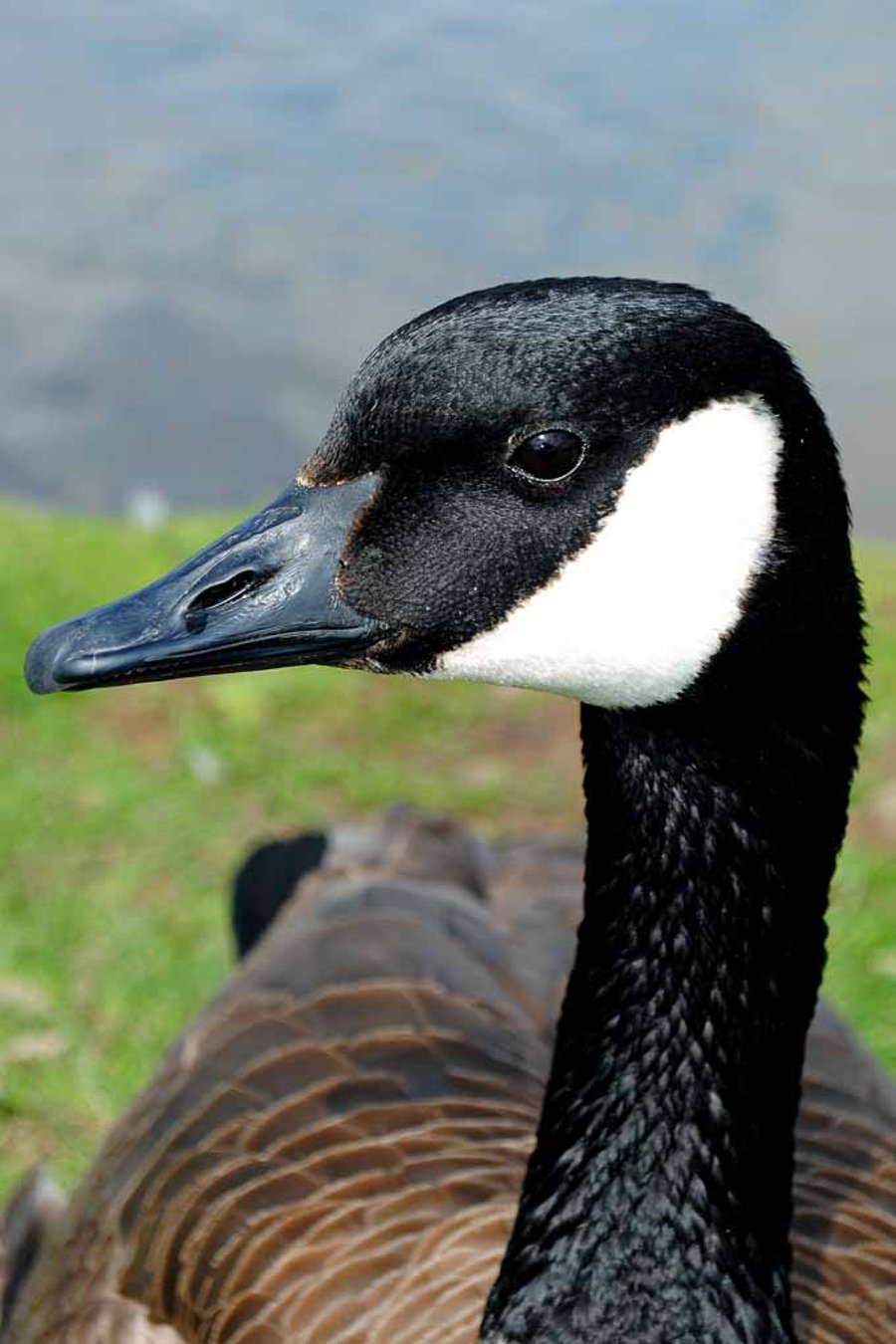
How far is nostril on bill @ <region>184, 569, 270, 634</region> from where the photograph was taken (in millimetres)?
2086

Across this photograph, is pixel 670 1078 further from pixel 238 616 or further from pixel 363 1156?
pixel 238 616

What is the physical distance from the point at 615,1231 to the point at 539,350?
1.26 m

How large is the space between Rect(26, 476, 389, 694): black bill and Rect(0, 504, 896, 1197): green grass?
254cm

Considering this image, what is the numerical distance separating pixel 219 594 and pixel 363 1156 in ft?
4.20

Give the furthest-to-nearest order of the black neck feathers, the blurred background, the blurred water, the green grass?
the blurred water, the blurred background, the green grass, the black neck feathers

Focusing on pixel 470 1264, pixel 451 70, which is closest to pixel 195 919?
pixel 470 1264

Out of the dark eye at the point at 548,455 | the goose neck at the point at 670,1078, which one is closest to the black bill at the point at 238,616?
the dark eye at the point at 548,455

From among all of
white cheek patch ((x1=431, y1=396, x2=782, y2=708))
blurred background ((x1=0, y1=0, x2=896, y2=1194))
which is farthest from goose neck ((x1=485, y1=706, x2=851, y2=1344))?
blurred background ((x1=0, y1=0, x2=896, y2=1194))

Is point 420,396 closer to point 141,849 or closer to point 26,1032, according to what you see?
point 26,1032

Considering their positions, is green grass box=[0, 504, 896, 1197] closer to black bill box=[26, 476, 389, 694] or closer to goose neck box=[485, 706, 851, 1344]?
goose neck box=[485, 706, 851, 1344]

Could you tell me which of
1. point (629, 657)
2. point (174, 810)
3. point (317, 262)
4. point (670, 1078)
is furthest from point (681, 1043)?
point (317, 262)

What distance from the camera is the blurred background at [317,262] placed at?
5746 mm

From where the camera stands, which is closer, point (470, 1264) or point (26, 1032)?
point (470, 1264)

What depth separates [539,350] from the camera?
1969mm
